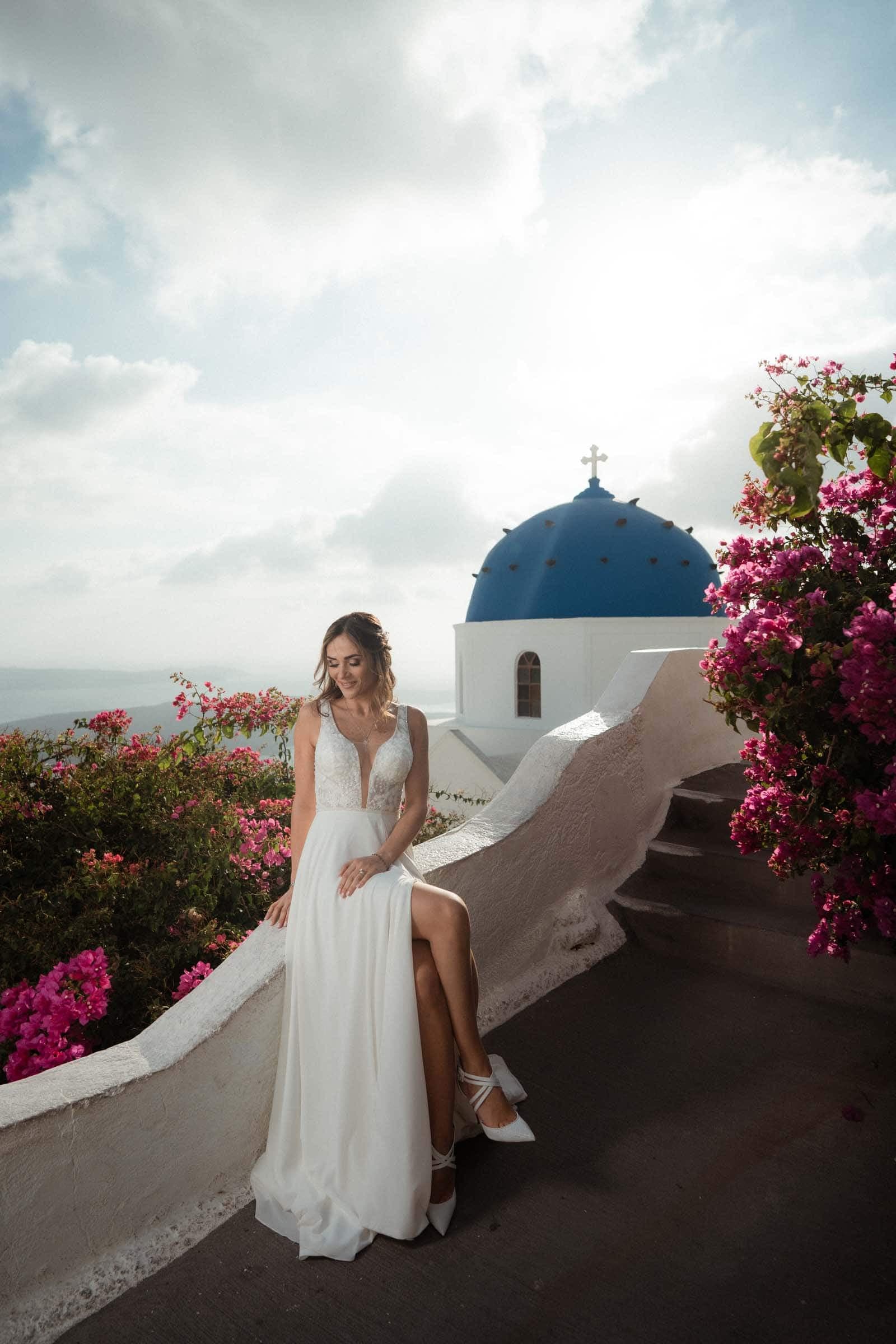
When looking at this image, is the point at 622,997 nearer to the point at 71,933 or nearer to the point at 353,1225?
the point at 353,1225

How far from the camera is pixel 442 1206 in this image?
2396 mm

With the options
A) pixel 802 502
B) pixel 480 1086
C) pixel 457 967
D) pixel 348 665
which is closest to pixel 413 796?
pixel 348 665

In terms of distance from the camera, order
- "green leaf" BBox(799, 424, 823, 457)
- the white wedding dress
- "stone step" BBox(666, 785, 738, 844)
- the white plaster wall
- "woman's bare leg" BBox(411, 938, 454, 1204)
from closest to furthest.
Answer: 1. the white wedding dress
2. "woman's bare leg" BBox(411, 938, 454, 1204)
3. "green leaf" BBox(799, 424, 823, 457)
4. "stone step" BBox(666, 785, 738, 844)
5. the white plaster wall

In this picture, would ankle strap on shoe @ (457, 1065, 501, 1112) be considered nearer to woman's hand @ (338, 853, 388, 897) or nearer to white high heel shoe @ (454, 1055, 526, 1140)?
white high heel shoe @ (454, 1055, 526, 1140)

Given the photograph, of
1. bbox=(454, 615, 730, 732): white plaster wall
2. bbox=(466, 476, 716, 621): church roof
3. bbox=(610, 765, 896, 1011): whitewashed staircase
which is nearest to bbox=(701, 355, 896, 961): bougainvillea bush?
bbox=(610, 765, 896, 1011): whitewashed staircase

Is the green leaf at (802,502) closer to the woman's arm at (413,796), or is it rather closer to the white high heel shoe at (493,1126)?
the woman's arm at (413,796)

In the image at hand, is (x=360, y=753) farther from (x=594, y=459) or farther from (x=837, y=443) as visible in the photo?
(x=594, y=459)

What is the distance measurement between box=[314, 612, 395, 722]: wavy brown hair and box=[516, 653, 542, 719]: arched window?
16834 millimetres

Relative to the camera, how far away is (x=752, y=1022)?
10.7 feet

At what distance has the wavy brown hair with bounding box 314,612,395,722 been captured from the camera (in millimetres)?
2857

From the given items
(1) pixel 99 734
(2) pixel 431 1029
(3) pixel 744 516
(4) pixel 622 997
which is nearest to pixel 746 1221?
(2) pixel 431 1029

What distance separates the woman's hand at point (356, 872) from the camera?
2541 millimetres

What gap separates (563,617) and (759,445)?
53.3 feet

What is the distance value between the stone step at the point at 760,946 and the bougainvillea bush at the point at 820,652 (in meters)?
0.48
